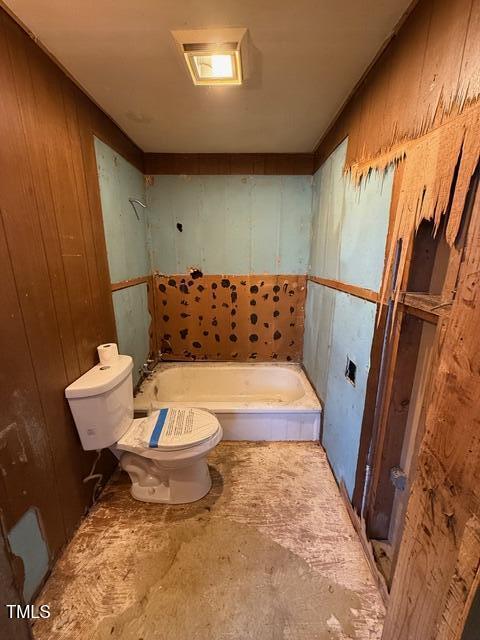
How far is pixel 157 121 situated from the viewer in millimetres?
1756

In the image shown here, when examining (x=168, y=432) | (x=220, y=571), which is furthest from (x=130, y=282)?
(x=220, y=571)

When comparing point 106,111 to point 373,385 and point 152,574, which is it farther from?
point 152,574

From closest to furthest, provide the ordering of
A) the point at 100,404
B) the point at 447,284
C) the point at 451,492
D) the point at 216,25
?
the point at 451,492 → the point at 447,284 → the point at 216,25 → the point at 100,404

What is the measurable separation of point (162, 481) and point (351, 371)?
3.97 feet

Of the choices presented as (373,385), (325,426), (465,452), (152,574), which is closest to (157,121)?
(373,385)

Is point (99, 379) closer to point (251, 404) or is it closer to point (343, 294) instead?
point (251, 404)

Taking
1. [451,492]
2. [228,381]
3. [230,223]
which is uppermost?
[230,223]

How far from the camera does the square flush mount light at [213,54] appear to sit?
3.39 ft

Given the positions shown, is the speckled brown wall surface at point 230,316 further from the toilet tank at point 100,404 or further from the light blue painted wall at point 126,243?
the toilet tank at point 100,404

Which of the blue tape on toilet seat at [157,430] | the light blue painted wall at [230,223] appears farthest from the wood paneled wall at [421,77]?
the blue tape on toilet seat at [157,430]

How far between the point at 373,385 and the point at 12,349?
4.65 feet

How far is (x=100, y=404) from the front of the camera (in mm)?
1350

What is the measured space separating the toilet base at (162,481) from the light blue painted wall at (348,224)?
4.33ft

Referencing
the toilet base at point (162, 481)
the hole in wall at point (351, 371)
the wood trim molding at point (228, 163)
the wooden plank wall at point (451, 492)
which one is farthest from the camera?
the wood trim molding at point (228, 163)
